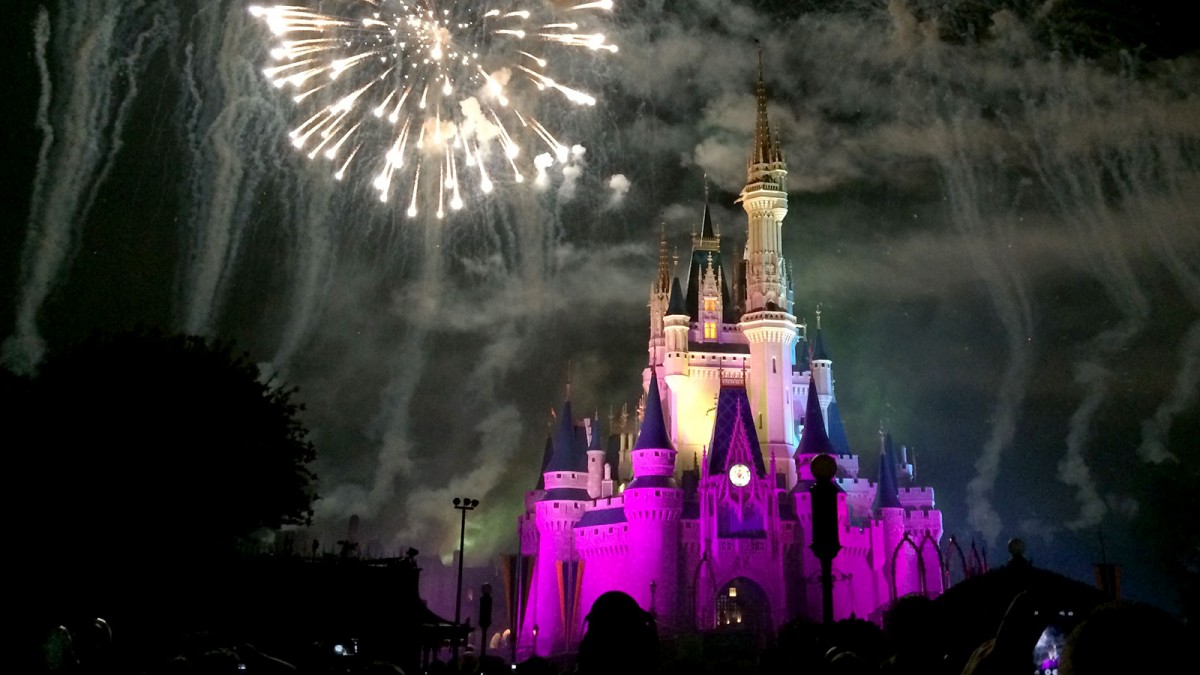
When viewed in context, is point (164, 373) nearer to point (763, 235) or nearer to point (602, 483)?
point (602, 483)

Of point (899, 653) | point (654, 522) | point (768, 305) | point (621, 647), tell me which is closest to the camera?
point (621, 647)

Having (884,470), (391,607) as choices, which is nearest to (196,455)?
(391,607)

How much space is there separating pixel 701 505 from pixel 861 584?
13055 mm

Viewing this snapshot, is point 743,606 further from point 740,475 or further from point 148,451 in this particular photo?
point 148,451

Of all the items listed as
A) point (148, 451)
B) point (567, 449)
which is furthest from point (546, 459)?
point (148, 451)

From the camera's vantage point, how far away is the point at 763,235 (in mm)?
82312

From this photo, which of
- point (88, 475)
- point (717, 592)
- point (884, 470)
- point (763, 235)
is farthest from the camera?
point (763, 235)

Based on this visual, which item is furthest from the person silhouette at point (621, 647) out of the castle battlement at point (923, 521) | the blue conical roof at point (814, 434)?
A: the castle battlement at point (923, 521)

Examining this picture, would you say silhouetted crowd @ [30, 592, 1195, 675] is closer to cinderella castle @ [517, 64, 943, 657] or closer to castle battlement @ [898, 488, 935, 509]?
cinderella castle @ [517, 64, 943, 657]

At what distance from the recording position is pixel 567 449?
8081 centimetres

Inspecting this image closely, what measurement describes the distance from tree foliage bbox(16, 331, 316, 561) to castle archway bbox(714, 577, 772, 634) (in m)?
38.4

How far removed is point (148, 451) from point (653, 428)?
44549 mm

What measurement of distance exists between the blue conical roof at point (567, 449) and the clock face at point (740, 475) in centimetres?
1415

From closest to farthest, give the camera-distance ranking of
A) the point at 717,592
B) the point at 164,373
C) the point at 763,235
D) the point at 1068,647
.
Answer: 1. the point at 1068,647
2. the point at 164,373
3. the point at 717,592
4. the point at 763,235
